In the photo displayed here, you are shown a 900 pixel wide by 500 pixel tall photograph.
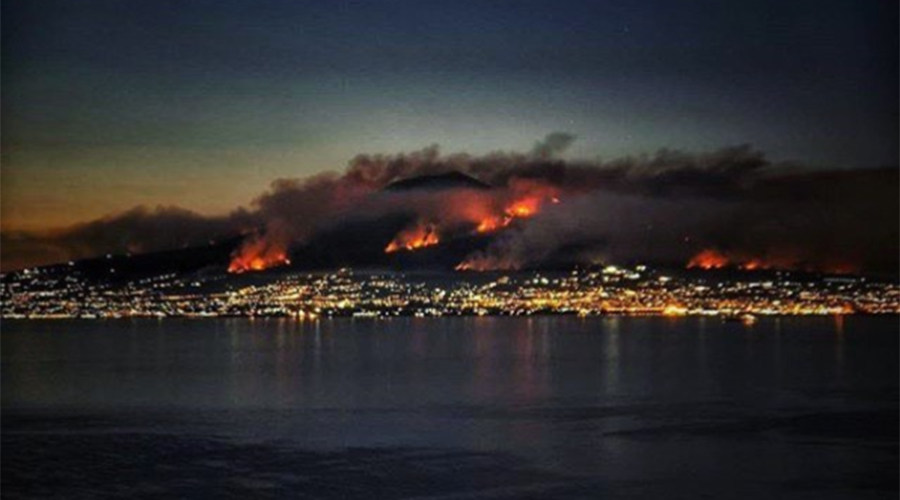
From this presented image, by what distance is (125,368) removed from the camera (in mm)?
33469

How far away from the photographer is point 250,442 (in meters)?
17.1

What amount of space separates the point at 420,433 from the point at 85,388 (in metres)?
11.0

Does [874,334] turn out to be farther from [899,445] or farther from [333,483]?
[333,483]

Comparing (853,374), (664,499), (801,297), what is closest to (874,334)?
(801,297)

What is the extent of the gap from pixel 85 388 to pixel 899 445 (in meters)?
16.2

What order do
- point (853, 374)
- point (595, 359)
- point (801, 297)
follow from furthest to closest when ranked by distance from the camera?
1. point (801, 297)
2. point (595, 359)
3. point (853, 374)

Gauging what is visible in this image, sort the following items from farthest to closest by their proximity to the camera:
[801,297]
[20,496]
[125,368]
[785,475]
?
[801,297]
[125,368]
[785,475]
[20,496]

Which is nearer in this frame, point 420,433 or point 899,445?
point 899,445

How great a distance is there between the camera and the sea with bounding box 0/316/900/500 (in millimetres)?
Answer: 13391

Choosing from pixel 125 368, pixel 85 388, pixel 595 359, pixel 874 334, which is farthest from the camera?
pixel 874 334

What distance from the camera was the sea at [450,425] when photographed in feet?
43.9

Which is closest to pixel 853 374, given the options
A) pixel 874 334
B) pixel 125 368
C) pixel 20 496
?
pixel 125 368

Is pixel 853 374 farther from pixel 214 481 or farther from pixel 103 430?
pixel 214 481

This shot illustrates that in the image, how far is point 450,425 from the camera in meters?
19.2
